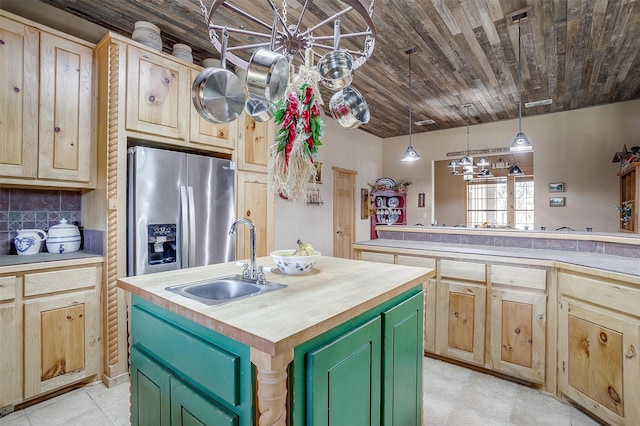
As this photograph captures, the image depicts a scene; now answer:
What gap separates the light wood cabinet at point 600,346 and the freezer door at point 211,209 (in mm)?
2575

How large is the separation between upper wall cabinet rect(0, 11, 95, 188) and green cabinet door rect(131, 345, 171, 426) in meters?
1.59

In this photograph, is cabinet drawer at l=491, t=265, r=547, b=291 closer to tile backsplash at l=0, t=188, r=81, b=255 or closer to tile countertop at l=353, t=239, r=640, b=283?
tile countertop at l=353, t=239, r=640, b=283

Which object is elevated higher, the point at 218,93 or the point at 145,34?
the point at 145,34

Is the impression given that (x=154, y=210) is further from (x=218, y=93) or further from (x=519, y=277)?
(x=519, y=277)

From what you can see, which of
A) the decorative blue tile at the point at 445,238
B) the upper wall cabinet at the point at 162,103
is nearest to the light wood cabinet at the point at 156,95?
the upper wall cabinet at the point at 162,103

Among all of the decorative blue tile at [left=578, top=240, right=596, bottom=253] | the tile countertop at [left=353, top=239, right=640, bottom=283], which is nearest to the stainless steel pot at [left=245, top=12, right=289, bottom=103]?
the tile countertop at [left=353, top=239, right=640, bottom=283]

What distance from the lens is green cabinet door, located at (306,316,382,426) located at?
3.46ft

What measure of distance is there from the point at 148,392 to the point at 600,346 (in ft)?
8.06

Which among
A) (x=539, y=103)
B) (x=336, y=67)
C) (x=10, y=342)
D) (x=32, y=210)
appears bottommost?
(x=10, y=342)

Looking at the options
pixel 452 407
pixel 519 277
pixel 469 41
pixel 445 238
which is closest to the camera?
pixel 452 407

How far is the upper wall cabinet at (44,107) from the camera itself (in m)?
2.12

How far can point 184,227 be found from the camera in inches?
103

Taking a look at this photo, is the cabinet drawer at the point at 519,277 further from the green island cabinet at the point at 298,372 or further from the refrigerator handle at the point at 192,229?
the refrigerator handle at the point at 192,229

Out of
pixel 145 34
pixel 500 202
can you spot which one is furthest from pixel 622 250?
pixel 500 202
